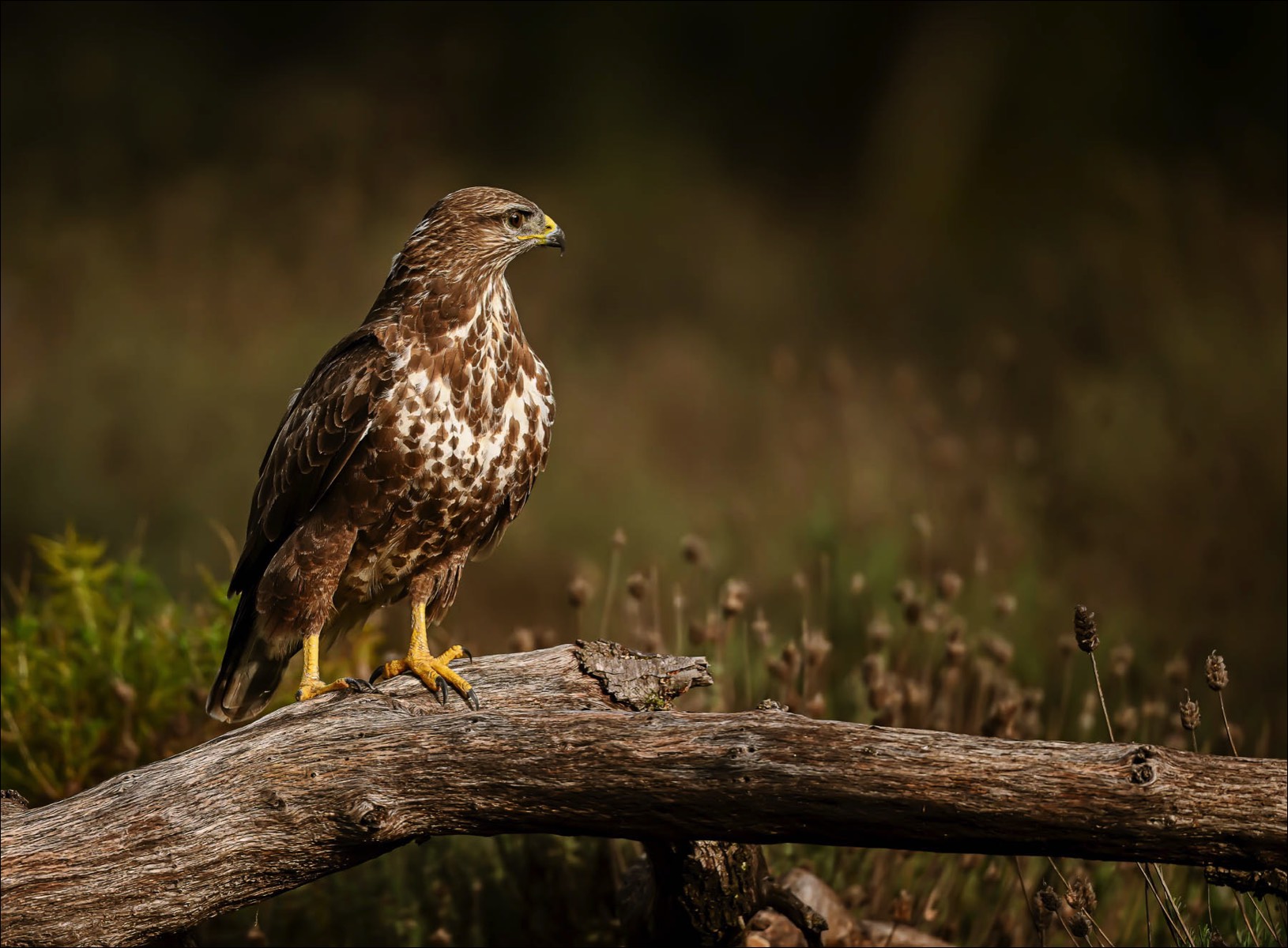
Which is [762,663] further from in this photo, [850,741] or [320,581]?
[850,741]

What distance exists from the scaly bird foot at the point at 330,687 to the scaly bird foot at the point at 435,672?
0.37ft

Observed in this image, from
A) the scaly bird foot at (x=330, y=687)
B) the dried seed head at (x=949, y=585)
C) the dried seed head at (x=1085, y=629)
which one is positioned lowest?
the dried seed head at (x=1085, y=629)

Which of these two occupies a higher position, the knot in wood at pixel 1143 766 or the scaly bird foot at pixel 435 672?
the scaly bird foot at pixel 435 672

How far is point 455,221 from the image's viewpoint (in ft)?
10.3

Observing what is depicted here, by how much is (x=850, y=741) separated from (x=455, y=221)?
163 cm

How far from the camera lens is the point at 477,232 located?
314 cm

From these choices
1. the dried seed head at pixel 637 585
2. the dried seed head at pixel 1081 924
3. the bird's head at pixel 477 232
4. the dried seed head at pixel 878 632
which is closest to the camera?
the dried seed head at pixel 1081 924

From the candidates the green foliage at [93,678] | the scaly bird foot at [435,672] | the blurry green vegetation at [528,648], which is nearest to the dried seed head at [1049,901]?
the blurry green vegetation at [528,648]

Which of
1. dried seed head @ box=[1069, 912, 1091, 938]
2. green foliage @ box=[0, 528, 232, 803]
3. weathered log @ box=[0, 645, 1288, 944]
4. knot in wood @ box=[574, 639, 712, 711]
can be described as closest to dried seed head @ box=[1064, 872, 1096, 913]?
dried seed head @ box=[1069, 912, 1091, 938]

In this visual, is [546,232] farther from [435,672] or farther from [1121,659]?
[1121,659]

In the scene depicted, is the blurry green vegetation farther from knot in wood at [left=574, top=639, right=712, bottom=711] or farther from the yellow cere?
the yellow cere

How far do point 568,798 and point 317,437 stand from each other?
3.72 ft

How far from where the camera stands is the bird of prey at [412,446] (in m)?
2.97

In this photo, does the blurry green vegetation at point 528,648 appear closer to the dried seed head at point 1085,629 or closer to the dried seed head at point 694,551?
the dried seed head at point 694,551
